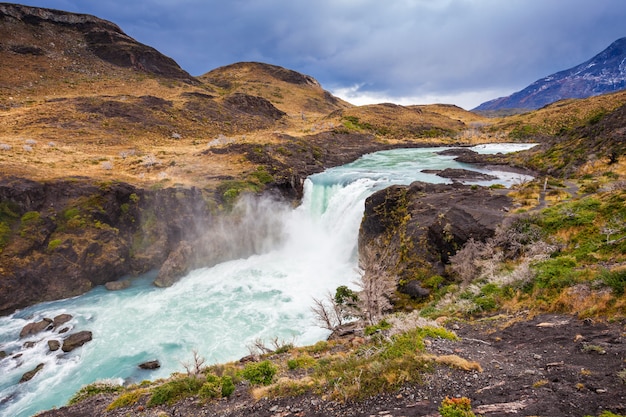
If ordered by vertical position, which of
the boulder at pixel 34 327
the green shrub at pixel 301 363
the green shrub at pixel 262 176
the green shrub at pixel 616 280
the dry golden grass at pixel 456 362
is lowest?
the boulder at pixel 34 327

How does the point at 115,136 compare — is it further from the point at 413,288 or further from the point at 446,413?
the point at 446,413

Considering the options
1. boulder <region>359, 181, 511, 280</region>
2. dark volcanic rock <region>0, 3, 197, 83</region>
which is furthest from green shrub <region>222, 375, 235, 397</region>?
dark volcanic rock <region>0, 3, 197, 83</region>

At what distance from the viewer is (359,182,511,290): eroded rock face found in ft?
60.9

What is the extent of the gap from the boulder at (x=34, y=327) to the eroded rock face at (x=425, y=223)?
76.7 feet

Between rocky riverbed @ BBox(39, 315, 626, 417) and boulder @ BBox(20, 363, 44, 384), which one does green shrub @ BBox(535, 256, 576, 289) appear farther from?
boulder @ BBox(20, 363, 44, 384)

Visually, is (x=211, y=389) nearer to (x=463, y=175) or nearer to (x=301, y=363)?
(x=301, y=363)

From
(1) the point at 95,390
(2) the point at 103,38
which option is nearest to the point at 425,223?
(1) the point at 95,390

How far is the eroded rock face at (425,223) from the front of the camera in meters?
18.6

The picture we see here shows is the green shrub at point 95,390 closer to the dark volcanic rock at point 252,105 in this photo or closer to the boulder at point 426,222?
the boulder at point 426,222

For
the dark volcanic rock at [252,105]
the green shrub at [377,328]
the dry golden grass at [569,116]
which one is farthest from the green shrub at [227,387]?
the dry golden grass at [569,116]

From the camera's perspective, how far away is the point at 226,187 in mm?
33375

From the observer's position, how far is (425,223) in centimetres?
2084

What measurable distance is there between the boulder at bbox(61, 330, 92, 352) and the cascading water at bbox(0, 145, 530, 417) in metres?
0.37

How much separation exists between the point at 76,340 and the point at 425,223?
2361cm
